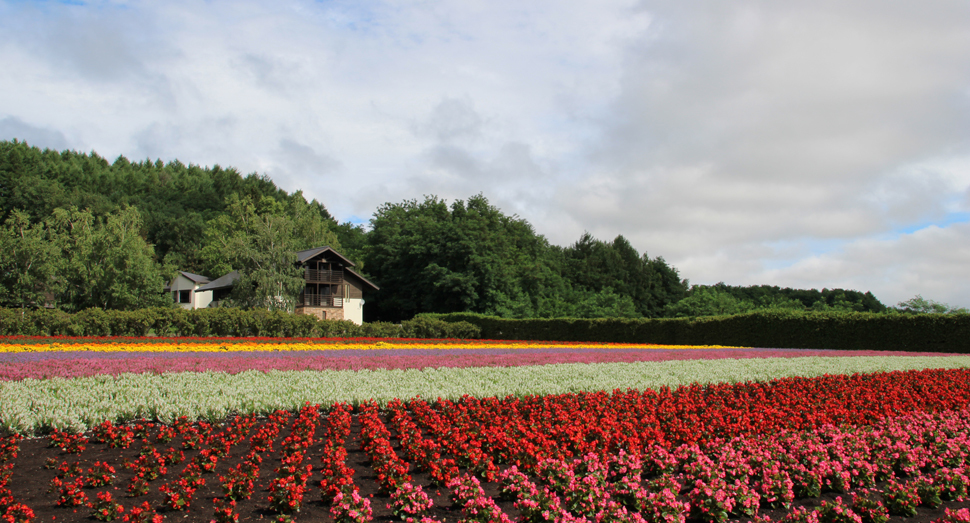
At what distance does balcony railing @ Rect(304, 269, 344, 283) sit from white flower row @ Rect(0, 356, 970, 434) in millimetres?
38594

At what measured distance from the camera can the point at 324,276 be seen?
48469 millimetres

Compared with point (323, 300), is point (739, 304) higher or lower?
lower

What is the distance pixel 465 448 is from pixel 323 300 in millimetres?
45834

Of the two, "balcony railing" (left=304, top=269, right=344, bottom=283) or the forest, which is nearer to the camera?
the forest

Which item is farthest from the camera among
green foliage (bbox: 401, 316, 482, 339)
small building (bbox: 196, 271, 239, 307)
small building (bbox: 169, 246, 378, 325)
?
small building (bbox: 169, 246, 378, 325)

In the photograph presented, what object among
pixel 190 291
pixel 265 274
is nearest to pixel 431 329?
pixel 265 274

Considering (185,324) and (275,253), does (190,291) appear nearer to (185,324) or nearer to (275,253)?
(275,253)

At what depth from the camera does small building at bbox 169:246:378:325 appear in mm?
47094

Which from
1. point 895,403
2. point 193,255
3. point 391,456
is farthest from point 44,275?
point 895,403

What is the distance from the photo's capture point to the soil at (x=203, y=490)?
421 cm

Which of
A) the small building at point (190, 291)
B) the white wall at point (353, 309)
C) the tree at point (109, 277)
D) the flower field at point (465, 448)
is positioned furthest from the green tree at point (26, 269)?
the flower field at point (465, 448)

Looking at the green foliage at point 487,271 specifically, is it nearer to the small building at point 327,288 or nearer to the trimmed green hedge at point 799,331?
the small building at point 327,288

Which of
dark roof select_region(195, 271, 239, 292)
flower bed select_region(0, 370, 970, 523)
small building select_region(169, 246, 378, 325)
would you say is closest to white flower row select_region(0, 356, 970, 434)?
flower bed select_region(0, 370, 970, 523)

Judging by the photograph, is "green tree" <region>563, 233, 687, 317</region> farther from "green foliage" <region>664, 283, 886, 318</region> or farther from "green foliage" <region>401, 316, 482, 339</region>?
"green foliage" <region>401, 316, 482, 339</region>
